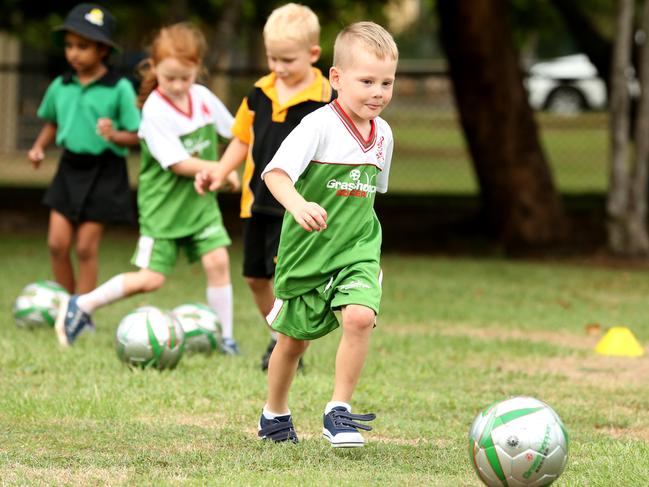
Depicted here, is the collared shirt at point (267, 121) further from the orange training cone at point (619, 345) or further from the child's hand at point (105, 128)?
the orange training cone at point (619, 345)

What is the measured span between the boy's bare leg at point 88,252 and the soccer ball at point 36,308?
1.36 ft

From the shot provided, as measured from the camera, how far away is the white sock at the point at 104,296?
291 inches

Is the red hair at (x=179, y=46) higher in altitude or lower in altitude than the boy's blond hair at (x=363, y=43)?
lower

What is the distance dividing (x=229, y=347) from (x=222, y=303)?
310mm

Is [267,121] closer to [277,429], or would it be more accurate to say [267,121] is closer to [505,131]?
[277,429]

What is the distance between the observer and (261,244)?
6559 mm

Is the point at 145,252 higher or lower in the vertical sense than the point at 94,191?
lower

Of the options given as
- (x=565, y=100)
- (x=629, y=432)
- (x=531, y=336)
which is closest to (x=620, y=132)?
(x=531, y=336)

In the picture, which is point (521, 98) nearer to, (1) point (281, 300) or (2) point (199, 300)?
(2) point (199, 300)

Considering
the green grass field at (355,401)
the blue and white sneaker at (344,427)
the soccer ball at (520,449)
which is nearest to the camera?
the soccer ball at (520,449)

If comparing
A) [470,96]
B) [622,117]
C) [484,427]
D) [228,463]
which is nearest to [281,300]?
[228,463]

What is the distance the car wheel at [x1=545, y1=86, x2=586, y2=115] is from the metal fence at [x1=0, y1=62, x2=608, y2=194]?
195 cm

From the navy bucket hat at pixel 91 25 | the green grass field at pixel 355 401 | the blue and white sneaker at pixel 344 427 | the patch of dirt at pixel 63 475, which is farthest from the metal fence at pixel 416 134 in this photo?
the patch of dirt at pixel 63 475

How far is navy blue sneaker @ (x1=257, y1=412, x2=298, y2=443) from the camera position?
5074 millimetres
